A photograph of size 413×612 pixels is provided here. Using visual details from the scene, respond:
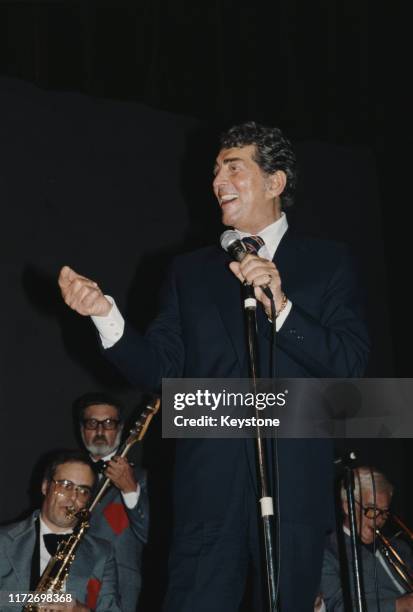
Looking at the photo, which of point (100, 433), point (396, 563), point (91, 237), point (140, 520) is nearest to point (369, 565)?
point (396, 563)

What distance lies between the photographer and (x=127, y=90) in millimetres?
4727

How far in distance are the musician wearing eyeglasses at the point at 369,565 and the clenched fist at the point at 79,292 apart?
1.85 metres

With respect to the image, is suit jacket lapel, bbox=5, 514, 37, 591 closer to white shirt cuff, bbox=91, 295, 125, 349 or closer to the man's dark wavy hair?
white shirt cuff, bbox=91, 295, 125, 349

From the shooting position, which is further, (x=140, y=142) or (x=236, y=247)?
(x=140, y=142)

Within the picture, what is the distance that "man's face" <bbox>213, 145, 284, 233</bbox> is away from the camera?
226cm

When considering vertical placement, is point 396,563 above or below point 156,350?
below

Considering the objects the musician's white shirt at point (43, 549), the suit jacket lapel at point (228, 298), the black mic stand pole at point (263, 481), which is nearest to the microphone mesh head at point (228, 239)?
the black mic stand pole at point (263, 481)

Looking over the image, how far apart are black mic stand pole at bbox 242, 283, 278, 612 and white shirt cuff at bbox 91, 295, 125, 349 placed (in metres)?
0.37

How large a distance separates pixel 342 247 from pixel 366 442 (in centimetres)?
324

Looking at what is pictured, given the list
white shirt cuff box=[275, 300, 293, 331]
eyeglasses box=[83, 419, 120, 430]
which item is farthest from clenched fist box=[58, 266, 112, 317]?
eyeglasses box=[83, 419, 120, 430]

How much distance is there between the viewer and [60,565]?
10.9 ft

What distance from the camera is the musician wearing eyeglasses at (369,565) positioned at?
3441 millimetres

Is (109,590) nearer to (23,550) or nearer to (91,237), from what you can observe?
(23,550)

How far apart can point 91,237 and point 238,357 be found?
2969 mm
